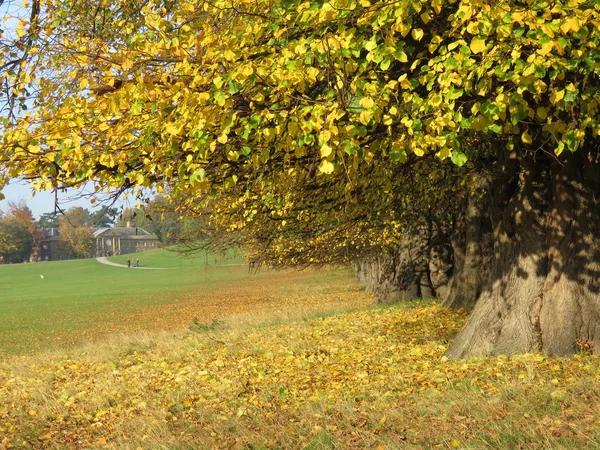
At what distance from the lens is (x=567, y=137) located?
22.1 ft

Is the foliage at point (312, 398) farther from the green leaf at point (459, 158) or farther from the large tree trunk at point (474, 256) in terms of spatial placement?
the large tree trunk at point (474, 256)

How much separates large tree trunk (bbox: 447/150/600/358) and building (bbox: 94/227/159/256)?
6198 inches

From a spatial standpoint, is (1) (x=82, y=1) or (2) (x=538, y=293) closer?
(1) (x=82, y=1)

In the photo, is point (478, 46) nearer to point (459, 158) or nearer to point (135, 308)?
point (459, 158)

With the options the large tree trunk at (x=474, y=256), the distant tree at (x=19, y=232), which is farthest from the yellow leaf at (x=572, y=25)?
the distant tree at (x=19, y=232)

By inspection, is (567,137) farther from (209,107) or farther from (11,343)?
(11,343)

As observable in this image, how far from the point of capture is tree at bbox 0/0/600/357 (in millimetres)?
6207

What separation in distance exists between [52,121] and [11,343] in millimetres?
22655

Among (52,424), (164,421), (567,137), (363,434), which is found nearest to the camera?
(363,434)

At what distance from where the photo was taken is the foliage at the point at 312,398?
236 inches

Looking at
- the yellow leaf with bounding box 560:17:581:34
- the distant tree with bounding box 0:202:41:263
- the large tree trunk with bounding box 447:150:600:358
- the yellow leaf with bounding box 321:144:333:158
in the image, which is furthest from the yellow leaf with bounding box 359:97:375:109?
the distant tree with bounding box 0:202:41:263

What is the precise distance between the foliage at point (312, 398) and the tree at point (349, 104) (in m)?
1.79

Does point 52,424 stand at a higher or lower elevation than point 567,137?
lower

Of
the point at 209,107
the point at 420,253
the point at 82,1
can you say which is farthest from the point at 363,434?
the point at 420,253
